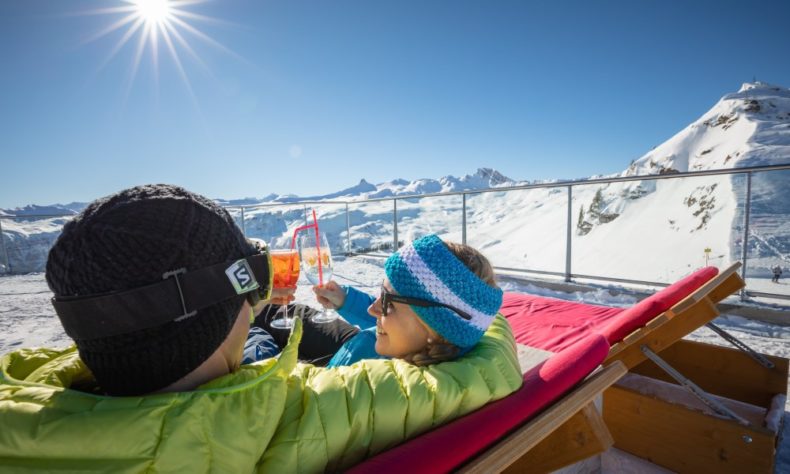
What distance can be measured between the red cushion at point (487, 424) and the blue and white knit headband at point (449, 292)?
0.67 feet

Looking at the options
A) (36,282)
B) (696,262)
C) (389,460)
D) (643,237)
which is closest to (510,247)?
(643,237)

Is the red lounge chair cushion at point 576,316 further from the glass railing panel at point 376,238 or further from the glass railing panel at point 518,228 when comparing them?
the glass railing panel at point 376,238

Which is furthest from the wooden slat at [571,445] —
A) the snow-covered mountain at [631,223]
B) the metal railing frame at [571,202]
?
the metal railing frame at [571,202]

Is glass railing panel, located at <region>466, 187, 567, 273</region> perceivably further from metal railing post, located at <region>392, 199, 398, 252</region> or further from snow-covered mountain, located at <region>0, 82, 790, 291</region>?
metal railing post, located at <region>392, 199, 398, 252</region>

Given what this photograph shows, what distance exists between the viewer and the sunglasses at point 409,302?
40.8 inches

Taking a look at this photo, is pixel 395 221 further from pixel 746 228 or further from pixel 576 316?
pixel 746 228

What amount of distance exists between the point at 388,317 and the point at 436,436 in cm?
50

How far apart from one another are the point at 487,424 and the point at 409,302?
1.43 feet

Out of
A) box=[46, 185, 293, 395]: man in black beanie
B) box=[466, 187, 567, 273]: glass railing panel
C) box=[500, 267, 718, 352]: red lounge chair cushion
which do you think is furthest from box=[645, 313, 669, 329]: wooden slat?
box=[466, 187, 567, 273]: glass railing panel

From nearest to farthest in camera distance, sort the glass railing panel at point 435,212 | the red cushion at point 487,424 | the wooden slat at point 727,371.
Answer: the red cushion at point 487,424 → the wooden slat at point 727,371 → the glass railing panel at point 435,212

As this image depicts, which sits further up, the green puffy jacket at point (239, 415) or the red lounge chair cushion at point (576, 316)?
the green puffy jacket at point (239, 415)

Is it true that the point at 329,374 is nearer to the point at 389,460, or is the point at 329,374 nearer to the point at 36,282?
the point at 389,460

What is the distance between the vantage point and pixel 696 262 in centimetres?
500

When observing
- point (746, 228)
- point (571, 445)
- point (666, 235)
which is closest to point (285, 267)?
point (571, 445)
